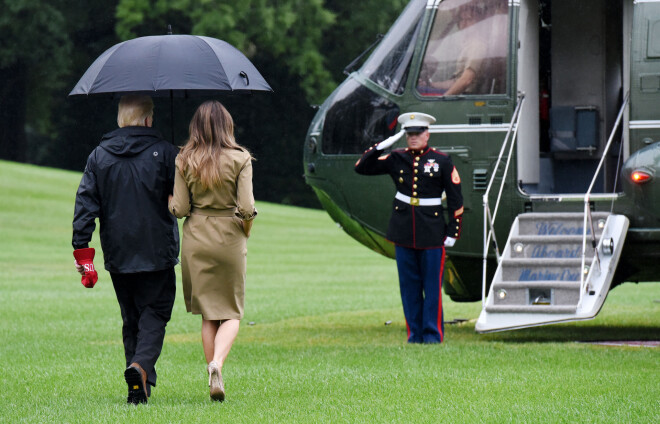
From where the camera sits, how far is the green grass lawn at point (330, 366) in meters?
6.07

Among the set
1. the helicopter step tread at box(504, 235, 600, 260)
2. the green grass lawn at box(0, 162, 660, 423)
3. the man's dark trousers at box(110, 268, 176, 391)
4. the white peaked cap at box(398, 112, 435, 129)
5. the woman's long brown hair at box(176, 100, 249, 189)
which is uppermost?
the woman's long brown hair at box(176, 100, 249, 189)

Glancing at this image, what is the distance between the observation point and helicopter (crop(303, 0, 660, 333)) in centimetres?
896

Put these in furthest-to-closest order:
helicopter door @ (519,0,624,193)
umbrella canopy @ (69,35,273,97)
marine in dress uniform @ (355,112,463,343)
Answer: helicopter door @ (519,0,624,193) → marine in dress uniform @ (355,112,463,343) → umbrella canopy @ (69,35,273,97)

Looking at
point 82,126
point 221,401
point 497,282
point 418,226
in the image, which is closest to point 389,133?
point 418,226

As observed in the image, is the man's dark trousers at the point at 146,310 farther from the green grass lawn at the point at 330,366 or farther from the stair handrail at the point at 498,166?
the stair handrail at the point at 498,166

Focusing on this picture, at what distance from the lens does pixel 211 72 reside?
6633 mm

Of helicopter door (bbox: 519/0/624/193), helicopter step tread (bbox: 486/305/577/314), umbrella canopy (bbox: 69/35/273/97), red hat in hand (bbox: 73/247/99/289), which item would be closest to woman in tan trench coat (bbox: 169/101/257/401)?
umbrella canopy (bbox: 69/35/273/97)

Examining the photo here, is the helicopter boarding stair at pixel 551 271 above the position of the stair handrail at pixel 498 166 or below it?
below

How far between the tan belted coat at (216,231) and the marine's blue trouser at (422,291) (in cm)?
299

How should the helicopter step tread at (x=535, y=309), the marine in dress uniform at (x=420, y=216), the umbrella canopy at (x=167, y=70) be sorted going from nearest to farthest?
1. the umbrella canopy at (x=167, y=70)
2. the helicopter step tread at (x=535, y=309)
3. the marine in dress uniform at (x=420, y=216)

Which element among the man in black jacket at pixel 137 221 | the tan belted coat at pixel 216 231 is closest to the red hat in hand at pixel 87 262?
the man in black jacket at pixel 137 221

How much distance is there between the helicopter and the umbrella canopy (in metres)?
3.06

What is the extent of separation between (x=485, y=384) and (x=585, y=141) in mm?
4155

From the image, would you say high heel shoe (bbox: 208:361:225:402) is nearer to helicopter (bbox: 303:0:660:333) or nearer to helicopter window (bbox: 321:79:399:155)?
helicopter (bbox: 303:0:660:333)
